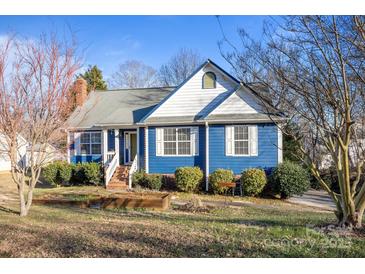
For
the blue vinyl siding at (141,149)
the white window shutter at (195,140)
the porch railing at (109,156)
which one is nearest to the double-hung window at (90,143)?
the porch railing at (109,156)

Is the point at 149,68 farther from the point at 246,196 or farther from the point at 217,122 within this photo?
the point at 246,196

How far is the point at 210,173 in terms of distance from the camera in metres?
15.5

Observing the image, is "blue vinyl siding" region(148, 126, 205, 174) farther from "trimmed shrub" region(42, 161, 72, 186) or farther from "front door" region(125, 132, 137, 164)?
"trimmed shrub" region(42, 161, 72, 186)

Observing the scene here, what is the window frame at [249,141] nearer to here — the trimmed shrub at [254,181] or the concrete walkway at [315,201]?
the trimmed shrub at [254,181]

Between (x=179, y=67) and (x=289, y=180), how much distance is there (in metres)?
25.2

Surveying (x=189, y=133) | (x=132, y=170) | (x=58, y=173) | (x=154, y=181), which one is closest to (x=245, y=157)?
(x=189, y=133)

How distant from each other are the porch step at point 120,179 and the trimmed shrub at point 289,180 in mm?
7412

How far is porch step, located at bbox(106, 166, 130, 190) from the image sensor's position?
52.5ft

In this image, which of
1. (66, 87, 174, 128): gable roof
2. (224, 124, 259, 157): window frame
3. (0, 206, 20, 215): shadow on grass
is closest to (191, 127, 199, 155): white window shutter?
(224, 124, 259, 157): window frame

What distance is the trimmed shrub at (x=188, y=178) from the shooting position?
14.9 metres

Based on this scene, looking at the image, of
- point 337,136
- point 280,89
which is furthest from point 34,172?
point 337,136

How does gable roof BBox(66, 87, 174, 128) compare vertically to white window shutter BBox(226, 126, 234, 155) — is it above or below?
above

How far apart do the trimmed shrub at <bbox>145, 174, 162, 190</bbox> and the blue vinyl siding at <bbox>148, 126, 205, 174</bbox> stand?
0.81 meters

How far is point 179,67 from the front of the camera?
119 ft
